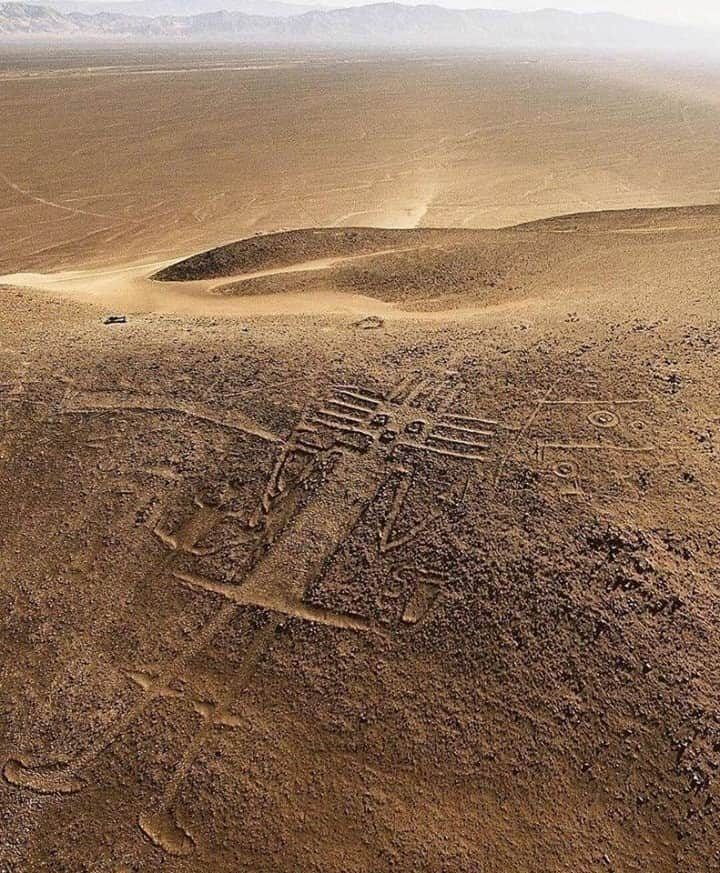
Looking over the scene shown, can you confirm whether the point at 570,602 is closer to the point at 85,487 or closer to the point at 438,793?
the point at 438,793

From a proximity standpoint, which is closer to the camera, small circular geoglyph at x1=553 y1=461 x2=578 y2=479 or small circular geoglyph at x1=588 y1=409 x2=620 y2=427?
small circular geoglyph at x1=553 y1=461 x2=578 y2=479

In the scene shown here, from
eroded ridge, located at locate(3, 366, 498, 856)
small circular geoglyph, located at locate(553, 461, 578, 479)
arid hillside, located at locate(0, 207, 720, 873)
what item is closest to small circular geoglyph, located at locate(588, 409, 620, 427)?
arid hillside, located at locate(0, 207, 720, 873)

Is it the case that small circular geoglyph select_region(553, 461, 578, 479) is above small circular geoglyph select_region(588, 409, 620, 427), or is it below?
below

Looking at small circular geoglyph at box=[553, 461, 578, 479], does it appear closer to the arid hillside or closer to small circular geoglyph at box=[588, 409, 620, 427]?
the arid hillside

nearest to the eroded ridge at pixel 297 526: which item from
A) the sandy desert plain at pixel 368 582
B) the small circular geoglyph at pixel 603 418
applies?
the sandy desert plain at pixel 368 582

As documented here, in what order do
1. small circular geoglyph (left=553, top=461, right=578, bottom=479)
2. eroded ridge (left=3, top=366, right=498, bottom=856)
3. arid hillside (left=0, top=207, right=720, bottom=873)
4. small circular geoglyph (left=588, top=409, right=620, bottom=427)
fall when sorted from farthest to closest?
small circular geoglyph (left=588, top=409, right=620, bottom=427) < small circular geoglyph (left=553, top=461, right=578, bottom=479) < eroded ridge (left=3, top=366, right=498, bottom=856) < arid hillside (left=0, top=207, right=720, bottom=873)

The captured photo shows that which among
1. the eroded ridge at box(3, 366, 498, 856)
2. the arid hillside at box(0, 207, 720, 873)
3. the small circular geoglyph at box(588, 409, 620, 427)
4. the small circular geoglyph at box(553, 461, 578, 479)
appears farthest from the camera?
the small circular geoglyph at box(588, 409, 620, 427)
